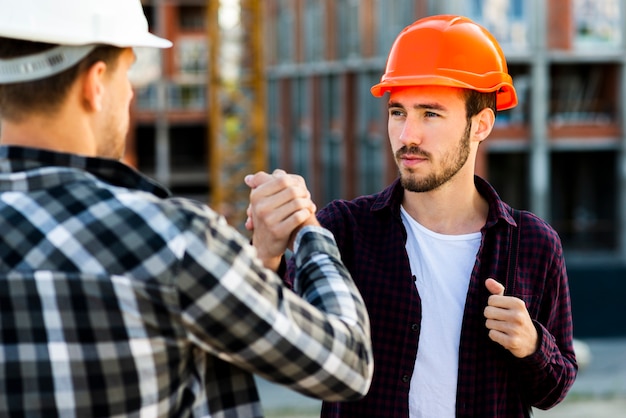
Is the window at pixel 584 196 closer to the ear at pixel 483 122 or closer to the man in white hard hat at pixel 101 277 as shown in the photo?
the ear at pixel 483 122

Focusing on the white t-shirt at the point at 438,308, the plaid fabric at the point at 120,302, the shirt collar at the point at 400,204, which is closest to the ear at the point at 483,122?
the shirt collar at the point at 400,204

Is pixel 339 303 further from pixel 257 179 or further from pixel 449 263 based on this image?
pixel 449 263

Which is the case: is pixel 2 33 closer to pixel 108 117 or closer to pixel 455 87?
pixel 108 117

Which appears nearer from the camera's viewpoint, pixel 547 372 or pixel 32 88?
pixel 32 88

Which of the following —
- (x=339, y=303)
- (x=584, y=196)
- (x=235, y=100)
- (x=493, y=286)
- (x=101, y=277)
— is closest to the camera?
(x=101, y=277)

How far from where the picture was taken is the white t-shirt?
315 centimetres

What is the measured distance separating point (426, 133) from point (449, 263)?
1.25 feet

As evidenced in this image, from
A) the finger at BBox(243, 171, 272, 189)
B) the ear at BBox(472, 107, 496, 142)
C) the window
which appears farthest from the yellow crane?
the finger at BBox(243, 171, 272, 189)

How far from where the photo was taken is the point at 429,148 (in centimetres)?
328

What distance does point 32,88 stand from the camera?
6.97 feet

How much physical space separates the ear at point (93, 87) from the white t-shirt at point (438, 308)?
53.3 inches

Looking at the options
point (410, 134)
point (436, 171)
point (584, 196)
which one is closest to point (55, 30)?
point (410, 134)

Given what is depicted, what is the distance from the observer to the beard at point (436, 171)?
328 centimetres

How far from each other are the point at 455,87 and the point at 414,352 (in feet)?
2.56
